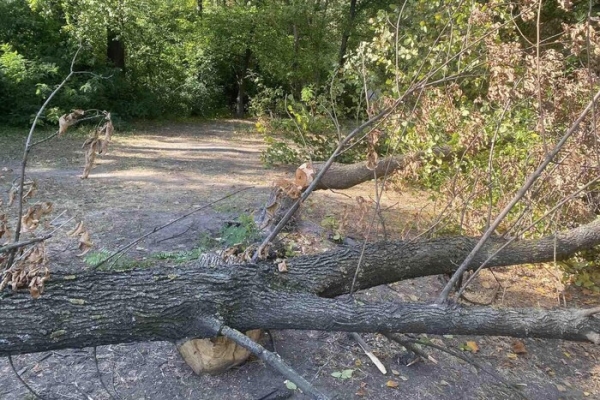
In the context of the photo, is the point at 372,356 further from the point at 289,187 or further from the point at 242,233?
the point at 242,233

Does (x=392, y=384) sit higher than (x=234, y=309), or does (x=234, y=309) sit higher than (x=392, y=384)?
(x=234, y=309)

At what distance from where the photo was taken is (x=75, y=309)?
215 centimetres

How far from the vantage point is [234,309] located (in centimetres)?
244

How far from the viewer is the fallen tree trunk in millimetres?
2102

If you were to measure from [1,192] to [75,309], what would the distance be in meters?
5.36

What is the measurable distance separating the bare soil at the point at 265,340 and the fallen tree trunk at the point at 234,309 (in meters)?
0.35

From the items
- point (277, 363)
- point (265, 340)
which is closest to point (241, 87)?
point (265, 340)

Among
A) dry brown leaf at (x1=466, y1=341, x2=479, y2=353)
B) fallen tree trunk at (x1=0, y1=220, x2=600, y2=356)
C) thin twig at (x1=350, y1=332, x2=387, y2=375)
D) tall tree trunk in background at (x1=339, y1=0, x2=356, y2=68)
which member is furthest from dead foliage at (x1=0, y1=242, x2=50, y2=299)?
tall tree trunk in background at (x1=339, y1=0, x2=356, y2=68)

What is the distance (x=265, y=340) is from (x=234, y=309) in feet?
3.32

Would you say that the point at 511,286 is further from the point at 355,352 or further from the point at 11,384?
the point at 11,384

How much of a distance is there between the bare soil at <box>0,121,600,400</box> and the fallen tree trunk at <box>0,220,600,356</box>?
347 millimetres

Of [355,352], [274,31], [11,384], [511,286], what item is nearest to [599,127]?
[511,286]

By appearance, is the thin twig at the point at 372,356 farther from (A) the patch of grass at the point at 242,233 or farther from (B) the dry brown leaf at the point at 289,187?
(A) the patch of grass at the point at 242,233

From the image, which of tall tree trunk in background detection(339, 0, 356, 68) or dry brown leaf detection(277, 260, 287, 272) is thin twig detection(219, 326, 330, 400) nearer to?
dry brown leaf detection(277, 260, 287, 272)
